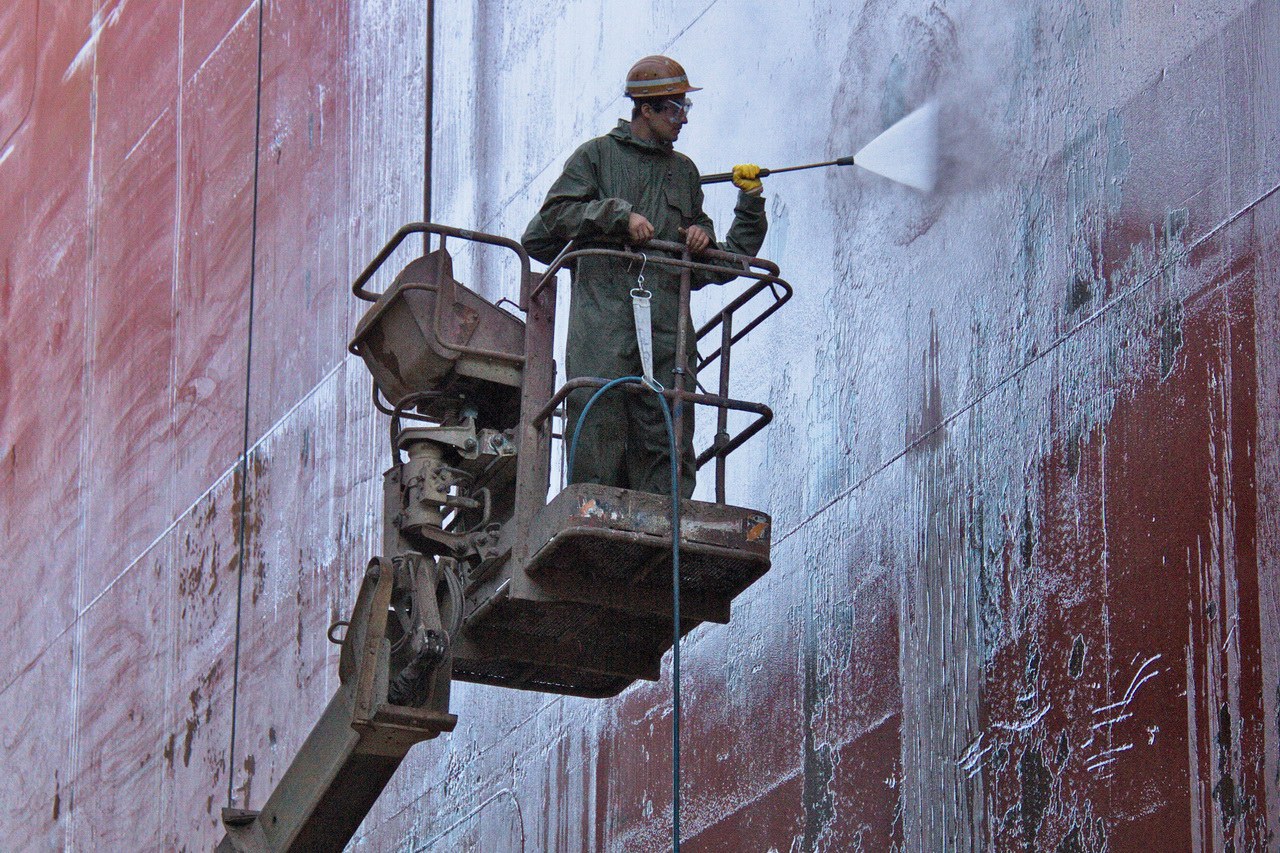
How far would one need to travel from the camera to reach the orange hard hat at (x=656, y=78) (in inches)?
252

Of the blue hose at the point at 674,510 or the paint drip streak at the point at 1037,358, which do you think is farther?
the paint drip streak at the point at 1037,358

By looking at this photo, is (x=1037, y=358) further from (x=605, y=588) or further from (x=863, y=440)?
(x=605, y=588)

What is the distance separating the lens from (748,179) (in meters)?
6.37

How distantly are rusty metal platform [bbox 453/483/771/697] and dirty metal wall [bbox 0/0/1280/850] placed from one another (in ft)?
3.16

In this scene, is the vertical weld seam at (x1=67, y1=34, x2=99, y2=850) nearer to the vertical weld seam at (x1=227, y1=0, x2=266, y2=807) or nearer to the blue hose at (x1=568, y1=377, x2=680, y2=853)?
the vertical weld seam at (x1=227, y1=0, x2=266, y2=807)

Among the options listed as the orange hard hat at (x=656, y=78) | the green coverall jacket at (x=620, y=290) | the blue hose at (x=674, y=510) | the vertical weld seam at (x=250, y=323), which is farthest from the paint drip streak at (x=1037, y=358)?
the vertical weld seam at (x=250, y=323)

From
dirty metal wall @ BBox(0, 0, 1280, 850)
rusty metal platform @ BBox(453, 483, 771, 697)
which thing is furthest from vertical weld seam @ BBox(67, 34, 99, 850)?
rusty metal platform @ BBox(453, 483, 771, 697)

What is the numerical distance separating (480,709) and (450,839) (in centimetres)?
70

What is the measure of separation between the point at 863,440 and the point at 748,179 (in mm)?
1393

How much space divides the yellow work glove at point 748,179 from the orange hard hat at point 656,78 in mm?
331

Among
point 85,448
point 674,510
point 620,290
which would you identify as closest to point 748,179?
point 620,290

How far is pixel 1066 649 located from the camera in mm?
6055

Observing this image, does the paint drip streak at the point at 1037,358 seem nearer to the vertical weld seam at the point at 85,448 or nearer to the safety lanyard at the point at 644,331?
the safety lanyard at the point at 644,331

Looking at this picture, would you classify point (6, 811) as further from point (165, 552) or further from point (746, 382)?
point (746, 382)
